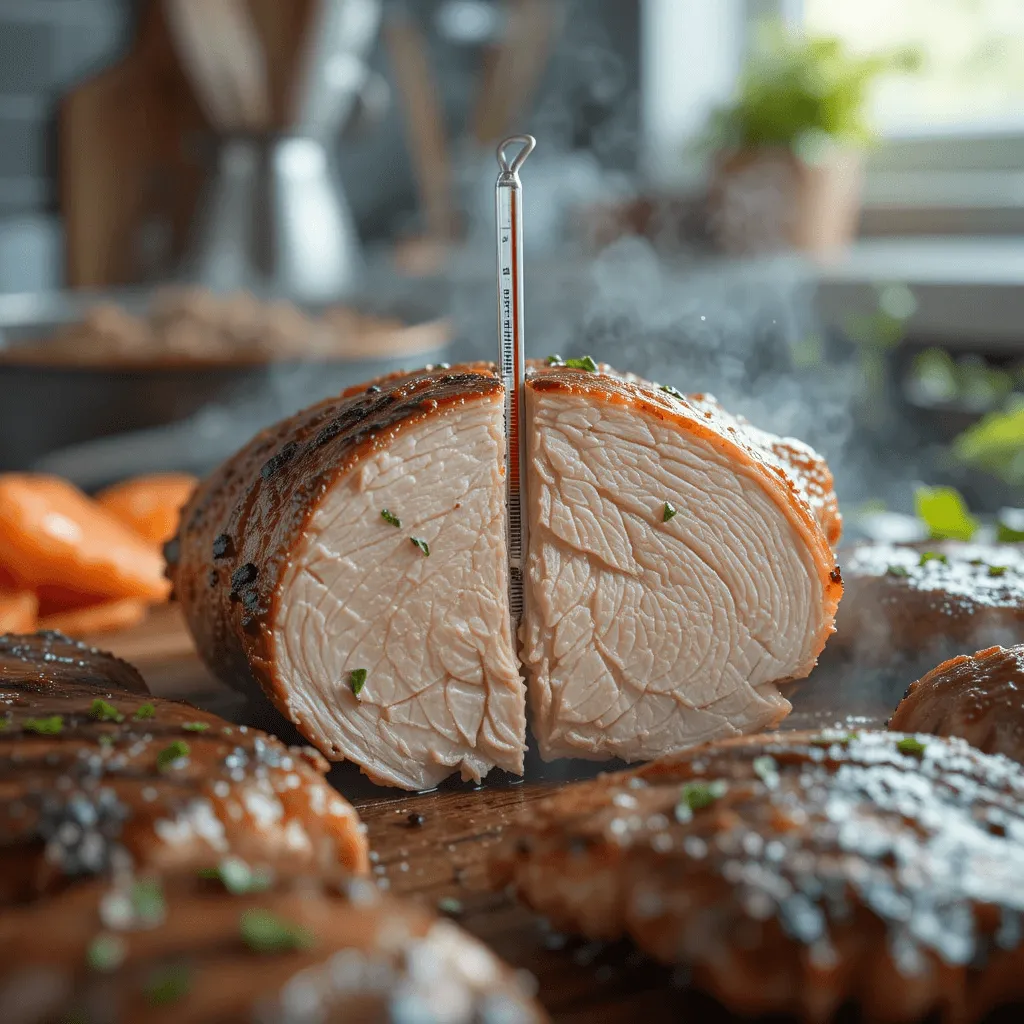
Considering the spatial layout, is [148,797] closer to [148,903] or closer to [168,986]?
[148,903]

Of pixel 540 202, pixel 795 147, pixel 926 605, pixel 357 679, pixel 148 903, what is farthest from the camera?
pixel 540 202

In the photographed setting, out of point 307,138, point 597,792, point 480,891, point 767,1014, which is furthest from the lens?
point 307,138

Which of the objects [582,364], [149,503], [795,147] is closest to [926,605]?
[582,364]

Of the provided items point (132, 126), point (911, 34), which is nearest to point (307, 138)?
point (132, 126)

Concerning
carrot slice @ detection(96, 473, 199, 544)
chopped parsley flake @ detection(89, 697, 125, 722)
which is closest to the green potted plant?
carrot slice @ detection(96, 473, 199, 544)

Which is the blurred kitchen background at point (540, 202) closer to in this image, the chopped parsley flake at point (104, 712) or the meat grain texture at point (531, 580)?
the meat grain texture at point (531, 580)

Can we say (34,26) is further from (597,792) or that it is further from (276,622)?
(597,792)

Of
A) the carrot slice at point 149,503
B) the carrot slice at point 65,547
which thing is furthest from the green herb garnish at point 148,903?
the carrot slice at point 149,503
